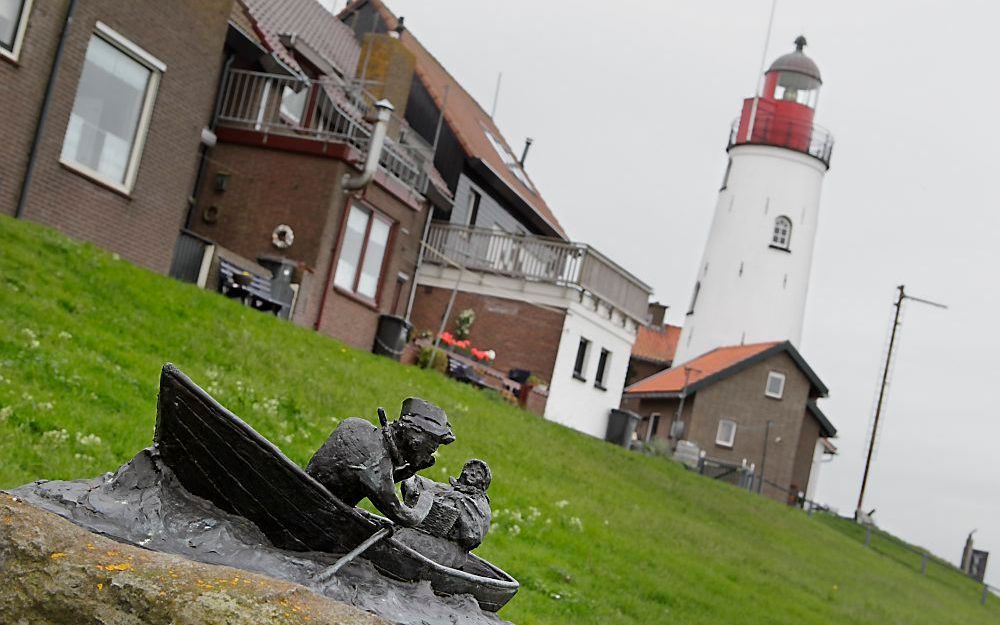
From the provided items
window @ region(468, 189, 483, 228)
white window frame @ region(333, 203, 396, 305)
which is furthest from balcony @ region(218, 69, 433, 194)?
window @ region(468, 189, 483, 228)

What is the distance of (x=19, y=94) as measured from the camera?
19.2m

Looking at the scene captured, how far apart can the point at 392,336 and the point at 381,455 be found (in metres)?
22.1

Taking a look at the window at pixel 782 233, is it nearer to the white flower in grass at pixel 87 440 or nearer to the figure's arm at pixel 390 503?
the white flower in grass at pixel 87 440

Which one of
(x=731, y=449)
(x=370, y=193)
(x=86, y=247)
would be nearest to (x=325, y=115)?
(x=370, y=193)

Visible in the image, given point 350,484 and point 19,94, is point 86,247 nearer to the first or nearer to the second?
point 19,94

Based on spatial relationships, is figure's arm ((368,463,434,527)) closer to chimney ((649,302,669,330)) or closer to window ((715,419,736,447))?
window ((715,419,736,447))

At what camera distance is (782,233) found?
5497 centimetres

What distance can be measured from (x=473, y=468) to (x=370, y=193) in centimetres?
2263

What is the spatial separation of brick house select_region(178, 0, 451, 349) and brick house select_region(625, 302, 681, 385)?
1708 inches

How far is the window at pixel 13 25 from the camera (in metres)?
18.8

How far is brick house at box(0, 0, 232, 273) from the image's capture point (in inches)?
761

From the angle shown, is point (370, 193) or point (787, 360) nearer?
point (370, 193)

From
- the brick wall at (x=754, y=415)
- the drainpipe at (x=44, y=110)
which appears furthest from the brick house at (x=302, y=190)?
the brick wall at (x=754, y=415)

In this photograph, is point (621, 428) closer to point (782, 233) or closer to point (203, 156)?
point (203, 156)
